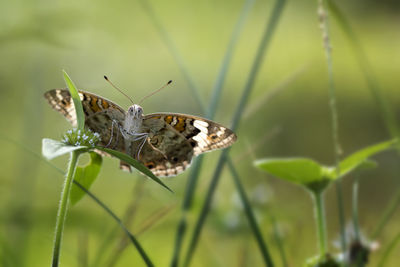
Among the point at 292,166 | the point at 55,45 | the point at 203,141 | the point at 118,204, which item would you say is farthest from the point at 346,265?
the point at 118,204

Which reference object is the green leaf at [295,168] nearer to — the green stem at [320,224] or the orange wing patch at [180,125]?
the green stem at [320,224]

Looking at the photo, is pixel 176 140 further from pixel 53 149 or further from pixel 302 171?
pixel 53 149

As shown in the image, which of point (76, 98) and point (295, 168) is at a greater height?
point (76, 98)

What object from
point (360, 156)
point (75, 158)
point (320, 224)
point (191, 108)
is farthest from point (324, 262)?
point (191, 108)

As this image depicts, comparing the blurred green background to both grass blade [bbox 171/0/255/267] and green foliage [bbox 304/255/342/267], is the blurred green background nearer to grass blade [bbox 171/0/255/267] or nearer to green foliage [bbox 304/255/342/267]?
grass blade [bbox 171/0/255/267]

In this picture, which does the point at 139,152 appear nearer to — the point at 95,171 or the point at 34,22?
the point at 95,171

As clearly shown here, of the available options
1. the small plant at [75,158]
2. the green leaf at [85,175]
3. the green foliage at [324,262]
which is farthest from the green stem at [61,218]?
the green foliage at [324,262]

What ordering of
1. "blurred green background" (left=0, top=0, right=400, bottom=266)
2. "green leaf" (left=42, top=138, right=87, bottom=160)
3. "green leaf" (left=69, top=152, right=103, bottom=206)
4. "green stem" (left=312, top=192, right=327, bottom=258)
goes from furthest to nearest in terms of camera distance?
"blurred green background" (left=0, top=0, right=400, bottom=266), "green stem" (left=312, top=192, right=327, bottom=258), "green leaf" (left=69, top=152, right=103, bottom=206), "green leaf" (left=42, top=138, right=87, bottom=160)

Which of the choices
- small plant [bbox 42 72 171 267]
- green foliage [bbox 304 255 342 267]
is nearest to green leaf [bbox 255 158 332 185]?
green foliage [bbox 304 255 342 267]
